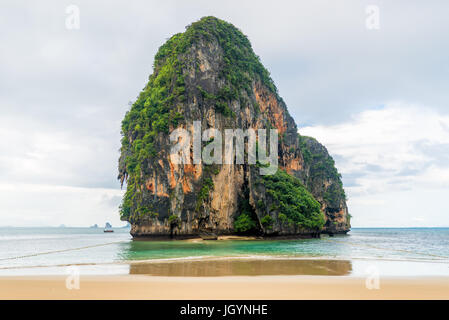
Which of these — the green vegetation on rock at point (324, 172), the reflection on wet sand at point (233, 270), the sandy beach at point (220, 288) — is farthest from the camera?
the green vegetation on rock at point (324, 172)

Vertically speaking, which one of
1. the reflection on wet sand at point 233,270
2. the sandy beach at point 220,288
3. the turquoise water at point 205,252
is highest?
the sandy beach at point 220,288

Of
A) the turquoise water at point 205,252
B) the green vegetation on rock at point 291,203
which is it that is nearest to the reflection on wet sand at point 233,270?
the turquoise water at point 205,252

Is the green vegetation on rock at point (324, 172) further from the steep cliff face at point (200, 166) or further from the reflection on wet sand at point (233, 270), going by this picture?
the reflection on wet sand at point (233, 270)

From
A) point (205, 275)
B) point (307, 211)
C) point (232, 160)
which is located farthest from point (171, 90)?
point (205, 275)

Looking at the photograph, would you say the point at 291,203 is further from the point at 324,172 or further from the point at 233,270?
the point at 324,172

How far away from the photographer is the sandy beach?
735cm

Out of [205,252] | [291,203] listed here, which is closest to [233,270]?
[205,252]

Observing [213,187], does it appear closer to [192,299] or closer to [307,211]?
[307,211]

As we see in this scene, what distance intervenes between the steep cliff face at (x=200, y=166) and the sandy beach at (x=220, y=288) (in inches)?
858

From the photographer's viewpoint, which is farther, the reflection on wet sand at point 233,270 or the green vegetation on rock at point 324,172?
the green vegetation on rock at point 324,172

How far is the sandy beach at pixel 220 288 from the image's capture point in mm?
7348

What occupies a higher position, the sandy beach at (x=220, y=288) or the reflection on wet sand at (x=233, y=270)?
the sandy beach at (x=220, y=288)

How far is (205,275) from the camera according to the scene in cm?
1037
